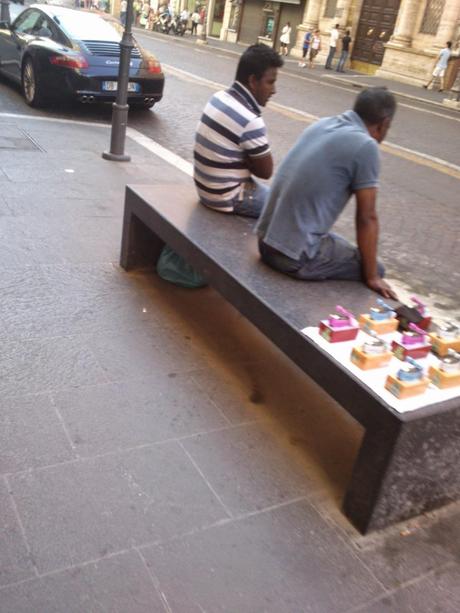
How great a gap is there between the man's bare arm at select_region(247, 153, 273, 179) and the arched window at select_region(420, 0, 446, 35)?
2408 centimetres

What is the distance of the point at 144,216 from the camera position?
174 inches

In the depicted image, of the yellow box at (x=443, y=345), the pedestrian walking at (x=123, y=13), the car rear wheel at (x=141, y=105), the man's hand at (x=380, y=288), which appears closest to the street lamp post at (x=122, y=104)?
the pedestrian walking at (x=123, y=13)

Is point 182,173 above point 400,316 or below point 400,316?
below

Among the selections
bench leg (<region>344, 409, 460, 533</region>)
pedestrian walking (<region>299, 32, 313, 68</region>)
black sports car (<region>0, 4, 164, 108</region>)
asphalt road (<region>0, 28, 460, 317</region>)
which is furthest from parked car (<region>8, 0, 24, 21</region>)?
bench leg (<region>344, 409, 460, 533</region>)

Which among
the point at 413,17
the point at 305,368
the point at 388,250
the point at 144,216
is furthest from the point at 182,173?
the point at 413,17

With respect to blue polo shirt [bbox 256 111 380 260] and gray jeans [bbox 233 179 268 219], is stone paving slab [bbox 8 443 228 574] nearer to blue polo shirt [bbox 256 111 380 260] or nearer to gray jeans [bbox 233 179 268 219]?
blue polo shirt [bbox 256 111 380 260]

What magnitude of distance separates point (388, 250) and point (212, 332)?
2935mm

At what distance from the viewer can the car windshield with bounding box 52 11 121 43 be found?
1029 cm

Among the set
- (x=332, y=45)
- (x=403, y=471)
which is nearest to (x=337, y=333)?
(x=403, y=471)

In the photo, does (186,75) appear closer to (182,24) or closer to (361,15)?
(361,15)

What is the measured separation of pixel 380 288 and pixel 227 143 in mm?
1450

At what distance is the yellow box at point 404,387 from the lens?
245 centimetres

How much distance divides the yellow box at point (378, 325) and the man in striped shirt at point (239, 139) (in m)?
1.69

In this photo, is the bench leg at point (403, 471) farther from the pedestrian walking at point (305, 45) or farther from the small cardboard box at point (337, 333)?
the pedestrian walking at point (305, 45)
